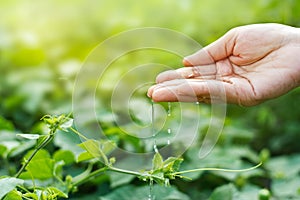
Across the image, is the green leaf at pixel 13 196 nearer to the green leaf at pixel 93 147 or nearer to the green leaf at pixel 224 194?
the green leaf at pixel 93 147

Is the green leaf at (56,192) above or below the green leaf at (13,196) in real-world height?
below

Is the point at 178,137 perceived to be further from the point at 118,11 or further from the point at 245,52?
the point at 118,11

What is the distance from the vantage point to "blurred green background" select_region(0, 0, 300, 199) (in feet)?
7.58

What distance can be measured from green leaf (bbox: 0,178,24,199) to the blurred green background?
0.89 metres

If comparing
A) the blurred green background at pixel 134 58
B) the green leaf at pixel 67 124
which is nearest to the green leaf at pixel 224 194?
the blurred green background at pixel 134 58

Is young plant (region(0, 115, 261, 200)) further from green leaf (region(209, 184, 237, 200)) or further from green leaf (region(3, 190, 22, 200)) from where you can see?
green leaf (region(209, 184, 237, 200))

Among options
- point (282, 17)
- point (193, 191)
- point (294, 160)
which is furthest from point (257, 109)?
point (193, 191)

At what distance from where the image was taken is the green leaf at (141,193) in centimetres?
167

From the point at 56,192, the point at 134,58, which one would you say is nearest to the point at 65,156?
the point at 56,192

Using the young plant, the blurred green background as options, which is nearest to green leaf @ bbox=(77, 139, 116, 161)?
the young plant

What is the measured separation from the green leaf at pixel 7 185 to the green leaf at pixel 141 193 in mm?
459

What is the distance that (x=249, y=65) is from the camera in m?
1.73

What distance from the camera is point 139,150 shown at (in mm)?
1896

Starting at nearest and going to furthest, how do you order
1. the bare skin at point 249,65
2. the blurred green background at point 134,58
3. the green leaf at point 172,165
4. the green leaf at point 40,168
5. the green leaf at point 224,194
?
the green leaf at point 172,165, the green leaf at point 40,168, the bare skin at point 249,65, the green leaf at point 224,194, the blurred green background at point 134,58
